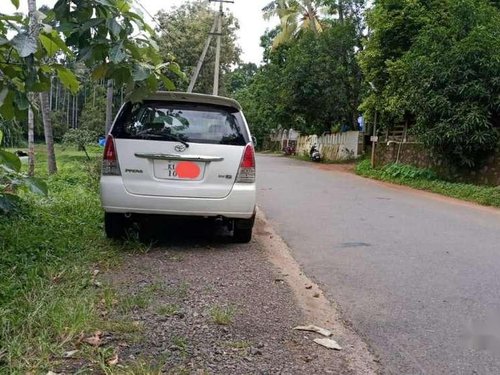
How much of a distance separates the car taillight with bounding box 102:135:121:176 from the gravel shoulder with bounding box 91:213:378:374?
88cm

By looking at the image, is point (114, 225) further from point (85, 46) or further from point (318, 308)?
point (85, 46)

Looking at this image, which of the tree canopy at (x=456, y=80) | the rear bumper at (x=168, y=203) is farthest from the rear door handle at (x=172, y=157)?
the tree canopy at (x=456, y=80)

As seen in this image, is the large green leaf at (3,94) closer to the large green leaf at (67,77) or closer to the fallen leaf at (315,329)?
Answer: the large green leaf at (67,77)

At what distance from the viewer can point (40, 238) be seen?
5.44 metres

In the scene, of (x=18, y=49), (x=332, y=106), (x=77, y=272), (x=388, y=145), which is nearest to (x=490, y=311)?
(x=77, y=272)

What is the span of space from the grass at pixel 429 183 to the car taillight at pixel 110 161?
933 cm

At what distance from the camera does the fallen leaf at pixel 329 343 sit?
3339 mm

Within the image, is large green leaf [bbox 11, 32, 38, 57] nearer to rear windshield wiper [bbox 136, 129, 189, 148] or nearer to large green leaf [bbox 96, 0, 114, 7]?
large green leaf [bbox 96, 0, 114, 7]

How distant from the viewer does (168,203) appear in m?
5.40

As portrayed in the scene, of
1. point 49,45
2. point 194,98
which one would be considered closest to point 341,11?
point 194,98

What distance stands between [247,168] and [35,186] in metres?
2.52

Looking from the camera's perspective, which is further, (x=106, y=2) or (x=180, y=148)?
(x=180, y=148)

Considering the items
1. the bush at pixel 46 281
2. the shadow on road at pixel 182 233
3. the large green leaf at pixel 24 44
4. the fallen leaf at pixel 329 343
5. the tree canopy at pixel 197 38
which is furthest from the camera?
the tree canopy at pixel 197 38

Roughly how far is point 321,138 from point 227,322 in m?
29.8
